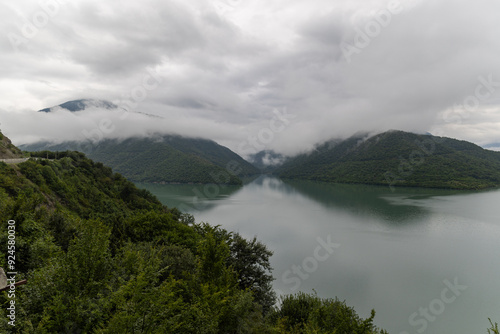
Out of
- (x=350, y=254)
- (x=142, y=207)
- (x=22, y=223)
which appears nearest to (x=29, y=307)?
(x=22, y=223)

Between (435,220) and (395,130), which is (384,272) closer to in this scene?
(435,220)

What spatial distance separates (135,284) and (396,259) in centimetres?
3849

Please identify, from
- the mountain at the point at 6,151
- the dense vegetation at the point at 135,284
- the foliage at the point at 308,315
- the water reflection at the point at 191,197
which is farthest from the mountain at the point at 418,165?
the mountain at the point at 6,151

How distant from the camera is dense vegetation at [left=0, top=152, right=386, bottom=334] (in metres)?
7.23

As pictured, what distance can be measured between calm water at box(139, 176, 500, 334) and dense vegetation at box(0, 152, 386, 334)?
Result: 33.4 ft

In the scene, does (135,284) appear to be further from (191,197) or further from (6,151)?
(191,197)

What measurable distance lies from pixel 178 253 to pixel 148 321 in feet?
41.3

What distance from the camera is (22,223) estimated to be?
12.8m

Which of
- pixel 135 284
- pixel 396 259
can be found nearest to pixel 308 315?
pixel 135 284

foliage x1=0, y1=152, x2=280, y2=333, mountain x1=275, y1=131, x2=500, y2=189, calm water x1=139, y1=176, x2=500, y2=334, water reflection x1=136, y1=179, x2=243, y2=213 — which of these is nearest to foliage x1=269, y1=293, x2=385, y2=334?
foliage x1=0, y1=152, x2=280, y2=333

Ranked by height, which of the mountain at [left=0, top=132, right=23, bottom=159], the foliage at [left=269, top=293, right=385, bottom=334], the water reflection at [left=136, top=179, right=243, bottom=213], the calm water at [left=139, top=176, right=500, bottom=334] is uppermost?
the mountain at [left=0, top=132, right=23, bottom=159]

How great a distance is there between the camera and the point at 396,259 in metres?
35.7

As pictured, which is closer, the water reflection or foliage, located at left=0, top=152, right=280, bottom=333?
foliage, located at left=0, top=152, right=280, bottom=333

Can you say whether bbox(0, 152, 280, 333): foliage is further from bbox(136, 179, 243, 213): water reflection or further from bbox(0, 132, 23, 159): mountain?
bbox(136, 179, 243, 213): water reflection
